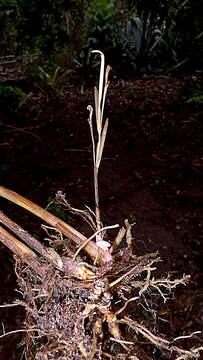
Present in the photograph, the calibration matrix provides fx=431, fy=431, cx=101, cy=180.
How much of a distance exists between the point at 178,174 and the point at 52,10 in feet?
5.17

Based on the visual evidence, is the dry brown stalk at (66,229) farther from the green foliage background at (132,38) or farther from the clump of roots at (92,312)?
the green foliage background at (132,38)

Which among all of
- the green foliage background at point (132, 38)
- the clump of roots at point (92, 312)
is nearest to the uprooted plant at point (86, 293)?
the clump of roots at point (92, 312)

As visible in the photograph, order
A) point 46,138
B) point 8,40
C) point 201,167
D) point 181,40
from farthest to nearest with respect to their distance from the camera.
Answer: point 181,40
point 8,40
point 46,138
point 201,167

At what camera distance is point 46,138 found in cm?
287

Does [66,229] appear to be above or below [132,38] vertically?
above

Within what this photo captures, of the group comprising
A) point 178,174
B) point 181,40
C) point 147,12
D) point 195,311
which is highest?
point 147,12

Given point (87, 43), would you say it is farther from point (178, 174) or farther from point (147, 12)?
point (178, 174)

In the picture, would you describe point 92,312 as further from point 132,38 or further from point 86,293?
point 132,38

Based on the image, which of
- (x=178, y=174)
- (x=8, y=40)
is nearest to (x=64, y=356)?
(x=178, y=174)

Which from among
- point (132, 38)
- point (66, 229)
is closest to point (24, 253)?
point (66, 229)

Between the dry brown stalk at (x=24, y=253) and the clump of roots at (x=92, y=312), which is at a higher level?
the dry brown stalk at (x=24, y=253)

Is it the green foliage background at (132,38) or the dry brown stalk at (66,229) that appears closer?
the dry brown stalk at (66,229)

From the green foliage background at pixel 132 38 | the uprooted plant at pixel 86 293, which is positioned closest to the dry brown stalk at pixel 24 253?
the uprooted plant at pixel 86 293

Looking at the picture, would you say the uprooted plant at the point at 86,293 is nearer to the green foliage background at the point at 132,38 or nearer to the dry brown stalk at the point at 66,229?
the dry brown stalk at the point at 66,229
